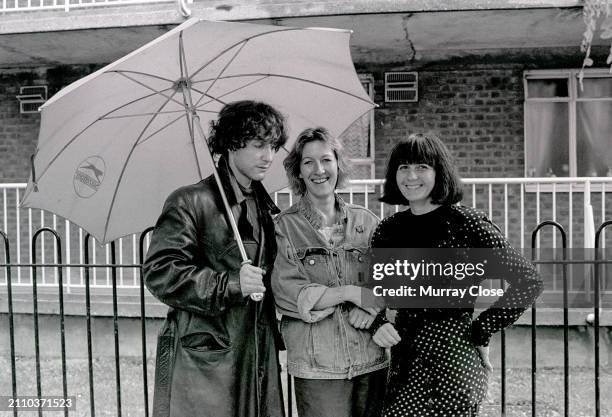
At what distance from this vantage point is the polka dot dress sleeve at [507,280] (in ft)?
7.03

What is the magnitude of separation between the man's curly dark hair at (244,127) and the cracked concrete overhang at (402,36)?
4.48 metres

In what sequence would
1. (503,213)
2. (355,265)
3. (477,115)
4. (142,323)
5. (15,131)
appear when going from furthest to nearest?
1. (15,131)
2. (477,115)
3. (503,213)
4. (142,323)
5. (355,265)

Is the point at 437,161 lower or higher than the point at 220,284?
higher

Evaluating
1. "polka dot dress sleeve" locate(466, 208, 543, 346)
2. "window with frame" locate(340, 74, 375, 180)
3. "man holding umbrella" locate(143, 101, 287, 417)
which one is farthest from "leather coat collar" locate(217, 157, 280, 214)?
"window with frame" locate(340, 74, 375, 180)

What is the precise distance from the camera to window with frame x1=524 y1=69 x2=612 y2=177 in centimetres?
796

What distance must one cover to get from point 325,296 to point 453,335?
469mm

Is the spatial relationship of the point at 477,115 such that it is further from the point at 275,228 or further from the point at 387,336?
the point at 387,336

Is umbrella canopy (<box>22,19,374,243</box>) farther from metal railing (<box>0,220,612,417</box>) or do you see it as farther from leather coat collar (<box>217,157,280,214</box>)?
metal railing (<box>0,220,612,417</box>)

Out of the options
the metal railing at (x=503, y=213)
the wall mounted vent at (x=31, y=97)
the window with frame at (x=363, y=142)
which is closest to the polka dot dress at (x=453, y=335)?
the metal railing at (x=503, y=213)

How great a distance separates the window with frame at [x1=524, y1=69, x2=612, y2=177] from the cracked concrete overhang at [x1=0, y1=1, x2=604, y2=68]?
482mm

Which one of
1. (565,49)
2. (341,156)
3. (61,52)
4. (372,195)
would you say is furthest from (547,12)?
(61,52)

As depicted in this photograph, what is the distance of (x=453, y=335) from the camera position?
2168 mm

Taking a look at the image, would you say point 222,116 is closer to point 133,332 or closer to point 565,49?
point 133,332

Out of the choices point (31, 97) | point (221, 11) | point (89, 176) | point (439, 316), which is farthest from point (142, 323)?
point (31, 97)
